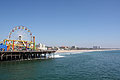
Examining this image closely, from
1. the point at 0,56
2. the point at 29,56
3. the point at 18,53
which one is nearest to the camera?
the point at 0,56

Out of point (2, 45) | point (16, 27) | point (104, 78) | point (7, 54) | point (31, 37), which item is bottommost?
point (104, 78)

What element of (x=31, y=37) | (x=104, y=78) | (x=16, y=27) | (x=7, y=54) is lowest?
(x=104, y=78)

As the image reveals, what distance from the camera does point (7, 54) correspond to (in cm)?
5075

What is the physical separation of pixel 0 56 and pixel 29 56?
622 inches

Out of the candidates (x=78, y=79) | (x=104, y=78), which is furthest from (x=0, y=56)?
(x=104, y=78)

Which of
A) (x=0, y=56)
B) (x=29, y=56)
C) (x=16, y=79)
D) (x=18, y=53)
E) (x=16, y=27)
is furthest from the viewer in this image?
(x=16, y=27)

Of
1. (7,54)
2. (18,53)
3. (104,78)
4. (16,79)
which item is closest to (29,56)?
(18,53)

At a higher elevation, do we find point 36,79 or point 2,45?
point 2,45

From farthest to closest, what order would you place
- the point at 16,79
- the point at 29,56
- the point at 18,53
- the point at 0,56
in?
the point at 29,56, the point at 18,53, the point at 0,56, the point at 16,79

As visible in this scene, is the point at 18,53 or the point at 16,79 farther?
the point at 18,53

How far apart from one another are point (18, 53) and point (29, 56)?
9.33 metres

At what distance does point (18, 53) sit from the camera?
53.5 meters

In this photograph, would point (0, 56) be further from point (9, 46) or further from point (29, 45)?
point (29, 45)

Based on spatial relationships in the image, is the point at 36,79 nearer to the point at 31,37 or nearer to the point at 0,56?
the point at 0,56
